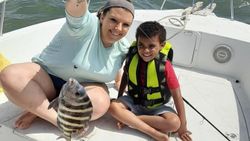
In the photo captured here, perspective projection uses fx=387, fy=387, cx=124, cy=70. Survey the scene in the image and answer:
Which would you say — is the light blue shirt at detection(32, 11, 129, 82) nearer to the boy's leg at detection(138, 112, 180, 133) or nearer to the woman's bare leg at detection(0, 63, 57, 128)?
the woman's bare leg at detection(0, 63, 57, 128)

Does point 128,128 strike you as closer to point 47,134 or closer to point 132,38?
point 47,134

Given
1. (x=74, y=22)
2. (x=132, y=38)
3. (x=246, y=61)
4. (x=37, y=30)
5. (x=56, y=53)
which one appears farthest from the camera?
(x=132, y=38)

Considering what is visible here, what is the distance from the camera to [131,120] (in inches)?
114

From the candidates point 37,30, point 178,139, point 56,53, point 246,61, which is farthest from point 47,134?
point 246,61

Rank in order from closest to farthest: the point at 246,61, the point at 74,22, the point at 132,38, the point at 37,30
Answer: the point at 74,22
the point at 37,30
the point at 246,61
the point at 132,38

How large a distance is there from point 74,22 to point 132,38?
1912 mm

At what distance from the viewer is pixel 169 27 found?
436 cm

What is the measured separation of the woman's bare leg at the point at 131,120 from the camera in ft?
9.29

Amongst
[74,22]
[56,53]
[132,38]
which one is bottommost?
[132,38]

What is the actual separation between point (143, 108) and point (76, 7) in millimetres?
1049

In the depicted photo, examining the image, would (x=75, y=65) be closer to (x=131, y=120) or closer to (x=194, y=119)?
(x=131, y=120)

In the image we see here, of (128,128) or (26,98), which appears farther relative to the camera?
(128,128)

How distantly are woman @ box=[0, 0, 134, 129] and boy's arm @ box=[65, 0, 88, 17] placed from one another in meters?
0.01

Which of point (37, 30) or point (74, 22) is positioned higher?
point (74, 22)
